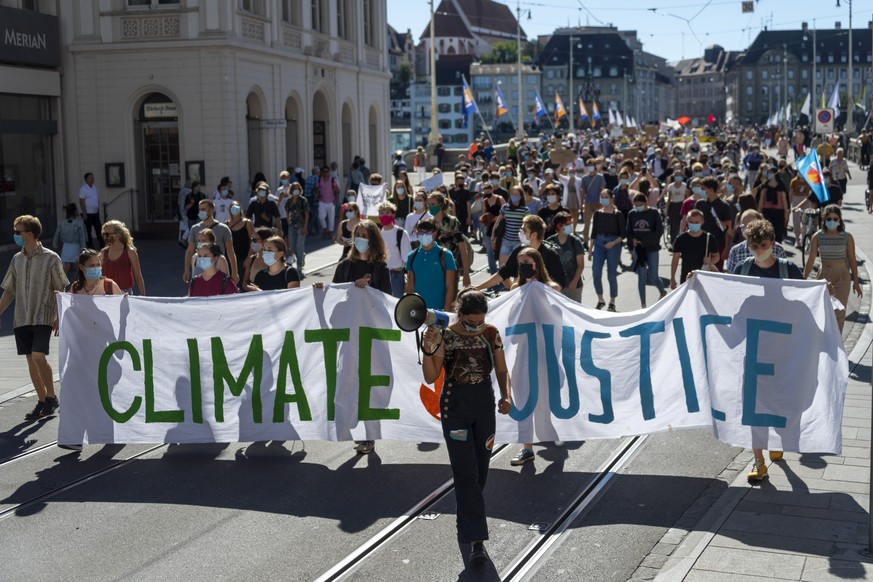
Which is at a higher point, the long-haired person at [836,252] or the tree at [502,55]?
the tree at [502,55]

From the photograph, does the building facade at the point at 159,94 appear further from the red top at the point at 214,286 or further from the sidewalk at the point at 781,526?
the sidewalk at the point at 781,526

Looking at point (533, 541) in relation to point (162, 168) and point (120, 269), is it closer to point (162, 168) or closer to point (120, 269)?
point (120, 269)

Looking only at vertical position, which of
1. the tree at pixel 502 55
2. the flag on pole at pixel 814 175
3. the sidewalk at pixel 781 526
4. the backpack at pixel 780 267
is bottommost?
the sidewalk at pixel 781 526

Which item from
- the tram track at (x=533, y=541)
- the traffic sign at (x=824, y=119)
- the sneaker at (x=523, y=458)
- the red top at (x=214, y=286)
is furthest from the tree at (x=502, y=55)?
the tram track at (x=533, y=541)

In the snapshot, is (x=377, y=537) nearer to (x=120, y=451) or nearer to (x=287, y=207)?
(x=120, y=451)

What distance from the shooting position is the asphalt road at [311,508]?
746cm

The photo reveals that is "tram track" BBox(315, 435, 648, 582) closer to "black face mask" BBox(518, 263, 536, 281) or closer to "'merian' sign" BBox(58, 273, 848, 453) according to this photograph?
"'merian' sign" BBox(58, 273, 848, 453)

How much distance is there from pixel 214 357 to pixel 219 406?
406mm

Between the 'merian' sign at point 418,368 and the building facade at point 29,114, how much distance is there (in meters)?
20.8

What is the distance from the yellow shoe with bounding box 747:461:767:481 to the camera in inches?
349

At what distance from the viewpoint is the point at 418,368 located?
9.86 metres

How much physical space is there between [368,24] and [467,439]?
42353 mm

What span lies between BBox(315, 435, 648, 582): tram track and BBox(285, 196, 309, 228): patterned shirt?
14428 millimetres

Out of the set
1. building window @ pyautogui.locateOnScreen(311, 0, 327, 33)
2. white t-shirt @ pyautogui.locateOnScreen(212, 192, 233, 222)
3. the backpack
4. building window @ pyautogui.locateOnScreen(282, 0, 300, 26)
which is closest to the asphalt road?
the backpack
